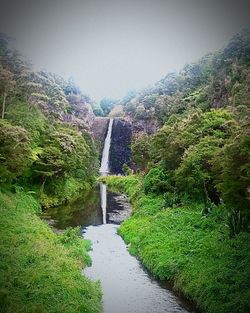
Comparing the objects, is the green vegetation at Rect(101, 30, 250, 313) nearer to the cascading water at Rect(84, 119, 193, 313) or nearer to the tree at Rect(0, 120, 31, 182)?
the cascading water at Rect(84, 119, 193, 313)

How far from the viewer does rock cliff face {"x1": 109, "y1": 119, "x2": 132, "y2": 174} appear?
92.6m

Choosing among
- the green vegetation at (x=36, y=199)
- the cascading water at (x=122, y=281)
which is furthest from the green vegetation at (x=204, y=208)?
the green vegetation at (x=36, y=199)

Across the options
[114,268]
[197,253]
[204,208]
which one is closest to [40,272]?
[114,268]

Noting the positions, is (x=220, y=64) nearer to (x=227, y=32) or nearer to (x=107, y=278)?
(x=227, y=32)

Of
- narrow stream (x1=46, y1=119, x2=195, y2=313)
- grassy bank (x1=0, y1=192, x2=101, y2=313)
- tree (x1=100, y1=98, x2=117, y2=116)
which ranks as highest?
tree (x1=100, y1=98, x2=117, y2=116)

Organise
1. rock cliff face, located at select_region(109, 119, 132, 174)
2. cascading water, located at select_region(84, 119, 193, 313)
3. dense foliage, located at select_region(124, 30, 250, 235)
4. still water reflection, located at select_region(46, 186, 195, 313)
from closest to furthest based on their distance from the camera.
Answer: cascading water, located at select_region(84, 119, 193, 313), still water reflection, located at select_region(46, 186, 195, 313), dense foliage, located at select_region(124, 30, 250, 235), rock cliff face, located at select_region(109, 119, 132, 174)

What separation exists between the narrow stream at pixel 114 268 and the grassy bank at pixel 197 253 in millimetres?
970

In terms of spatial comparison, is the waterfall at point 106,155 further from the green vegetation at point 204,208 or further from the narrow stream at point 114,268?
the narrow stream at point 114,268

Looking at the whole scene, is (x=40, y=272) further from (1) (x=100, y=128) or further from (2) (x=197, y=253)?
(1) (x=100, y=128)

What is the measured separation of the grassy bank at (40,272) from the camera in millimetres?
17719

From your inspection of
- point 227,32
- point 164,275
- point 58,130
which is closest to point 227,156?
point 164,275

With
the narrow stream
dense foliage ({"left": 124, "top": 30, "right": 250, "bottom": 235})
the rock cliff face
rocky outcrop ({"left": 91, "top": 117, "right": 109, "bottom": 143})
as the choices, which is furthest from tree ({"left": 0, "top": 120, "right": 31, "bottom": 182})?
rocky outcrop ({"left": 91, "top": 117, "right": 109, "bottom": 143})

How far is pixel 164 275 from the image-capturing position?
2494 centimetres

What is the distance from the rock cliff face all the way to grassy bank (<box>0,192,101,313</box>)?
62.0m
